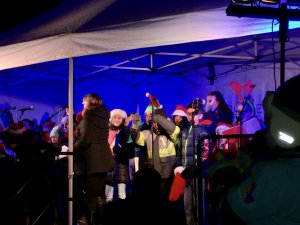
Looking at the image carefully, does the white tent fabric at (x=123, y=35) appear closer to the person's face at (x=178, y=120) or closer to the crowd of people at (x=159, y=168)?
the crowd of people at (x=159, y=168)

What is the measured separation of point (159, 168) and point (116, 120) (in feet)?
4.19

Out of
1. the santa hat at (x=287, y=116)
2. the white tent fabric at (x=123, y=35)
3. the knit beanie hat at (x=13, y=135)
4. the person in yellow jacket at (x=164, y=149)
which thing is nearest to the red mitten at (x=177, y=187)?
the person in yellow jacket at (x=164, y=149)

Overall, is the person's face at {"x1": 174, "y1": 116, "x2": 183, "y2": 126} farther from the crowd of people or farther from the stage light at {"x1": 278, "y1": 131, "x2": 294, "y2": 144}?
the stage light at {"x1": 278, "y1": 131, "x2": 294, "y2": 144}

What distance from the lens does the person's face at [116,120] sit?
743 cm

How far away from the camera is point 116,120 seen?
7445 millimetres

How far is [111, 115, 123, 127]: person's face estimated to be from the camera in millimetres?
7426

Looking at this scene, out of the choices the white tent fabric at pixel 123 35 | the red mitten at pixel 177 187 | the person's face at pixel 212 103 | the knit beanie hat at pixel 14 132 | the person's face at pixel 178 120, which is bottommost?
the red mitten at pixel 177 187

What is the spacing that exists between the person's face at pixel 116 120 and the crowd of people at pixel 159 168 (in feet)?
0.06

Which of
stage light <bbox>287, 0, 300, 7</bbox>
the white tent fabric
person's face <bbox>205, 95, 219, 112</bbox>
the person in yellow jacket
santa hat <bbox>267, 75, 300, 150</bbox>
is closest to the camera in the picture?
santa hat <bbox>267, 75, 300, 150</bbox>

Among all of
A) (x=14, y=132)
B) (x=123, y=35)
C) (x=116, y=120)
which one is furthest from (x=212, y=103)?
Answer: (x=14, y=132)

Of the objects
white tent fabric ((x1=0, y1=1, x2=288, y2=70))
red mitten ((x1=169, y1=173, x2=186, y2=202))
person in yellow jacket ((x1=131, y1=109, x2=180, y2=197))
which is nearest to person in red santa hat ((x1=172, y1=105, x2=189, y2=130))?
person in yellow jacket ((x1=131, y1=109, x2=180, y2=197))

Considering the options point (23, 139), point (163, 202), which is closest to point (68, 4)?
point (23, 139)

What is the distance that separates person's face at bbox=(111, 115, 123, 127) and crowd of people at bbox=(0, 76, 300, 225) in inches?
0.7

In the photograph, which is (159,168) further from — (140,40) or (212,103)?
(140,40)
